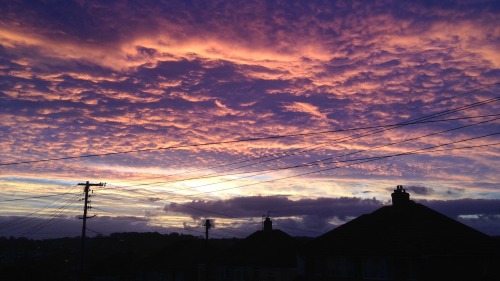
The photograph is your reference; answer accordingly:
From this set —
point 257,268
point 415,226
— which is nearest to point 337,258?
point 415,226

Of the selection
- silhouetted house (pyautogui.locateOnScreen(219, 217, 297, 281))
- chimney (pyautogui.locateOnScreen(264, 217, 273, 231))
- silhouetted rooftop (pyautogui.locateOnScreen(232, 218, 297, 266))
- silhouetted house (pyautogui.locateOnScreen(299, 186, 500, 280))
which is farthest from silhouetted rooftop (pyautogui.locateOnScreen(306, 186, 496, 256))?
chimney (pyautogui.locateOnScreen(264, 217, 273, 231))

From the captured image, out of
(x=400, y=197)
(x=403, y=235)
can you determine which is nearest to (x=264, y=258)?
(x=400, y=197)

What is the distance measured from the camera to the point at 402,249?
28.8 meters

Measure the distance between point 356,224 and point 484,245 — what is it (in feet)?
32.5

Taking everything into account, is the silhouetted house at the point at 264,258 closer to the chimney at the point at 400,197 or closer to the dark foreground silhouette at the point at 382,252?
the dark foreground silhouette at the point at 382,252

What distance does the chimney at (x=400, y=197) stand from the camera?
3450 cm

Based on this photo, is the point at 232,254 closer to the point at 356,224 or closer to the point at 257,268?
the point at 257,268

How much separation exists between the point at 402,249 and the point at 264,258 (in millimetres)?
20736

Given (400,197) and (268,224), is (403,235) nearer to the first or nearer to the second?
(400,197)

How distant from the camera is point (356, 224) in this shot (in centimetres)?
3575

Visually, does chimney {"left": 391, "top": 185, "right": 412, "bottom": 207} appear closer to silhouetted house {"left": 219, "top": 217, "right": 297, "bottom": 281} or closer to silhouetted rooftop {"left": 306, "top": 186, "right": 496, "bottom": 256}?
silhouetted rooftop {"left": 306, "top": 186, "right": 496, "bottom": 256}

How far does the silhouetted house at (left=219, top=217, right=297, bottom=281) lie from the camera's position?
44428 millimetres

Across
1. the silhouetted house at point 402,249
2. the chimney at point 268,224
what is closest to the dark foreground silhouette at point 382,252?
the silhouetted house at point 402,249

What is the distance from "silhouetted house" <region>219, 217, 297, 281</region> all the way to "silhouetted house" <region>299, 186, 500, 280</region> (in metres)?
8.20
